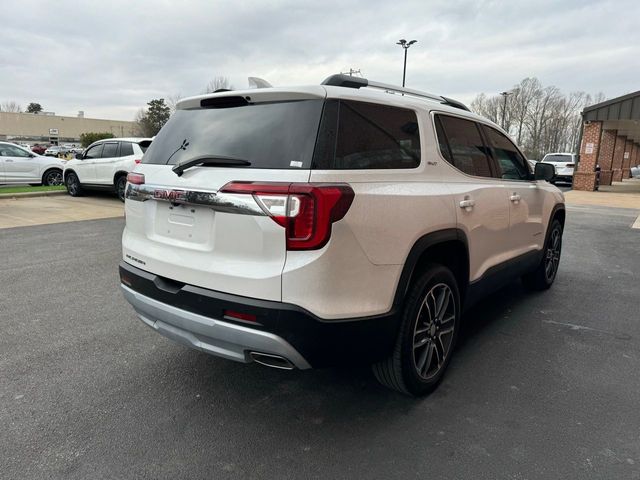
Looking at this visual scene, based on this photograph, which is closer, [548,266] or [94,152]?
[548,266]

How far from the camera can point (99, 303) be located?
459cm

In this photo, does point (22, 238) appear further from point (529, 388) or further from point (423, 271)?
point (529, 388)

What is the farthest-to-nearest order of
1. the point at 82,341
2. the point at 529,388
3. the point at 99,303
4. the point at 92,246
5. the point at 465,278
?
→ the point at 92,246 < the point at 99,303 < the point at 82,341 < the point at 465,278 < the point at 529,388

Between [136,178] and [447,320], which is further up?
[136,178]

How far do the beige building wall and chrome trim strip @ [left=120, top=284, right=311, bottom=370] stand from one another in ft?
279

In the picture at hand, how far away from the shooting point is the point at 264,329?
2213mm

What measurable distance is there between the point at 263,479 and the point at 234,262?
1.06 meters

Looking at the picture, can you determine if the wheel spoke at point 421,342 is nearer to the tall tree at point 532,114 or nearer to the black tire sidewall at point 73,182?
the black tire sidewall at point 73,182

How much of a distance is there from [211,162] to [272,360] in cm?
110

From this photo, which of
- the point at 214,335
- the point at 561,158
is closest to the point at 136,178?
the point at 214,335

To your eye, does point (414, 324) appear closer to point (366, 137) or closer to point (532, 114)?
point (366, 137)

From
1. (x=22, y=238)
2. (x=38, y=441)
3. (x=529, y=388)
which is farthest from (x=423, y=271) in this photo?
(x=22, y=238)

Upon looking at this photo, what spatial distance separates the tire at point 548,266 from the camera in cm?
504

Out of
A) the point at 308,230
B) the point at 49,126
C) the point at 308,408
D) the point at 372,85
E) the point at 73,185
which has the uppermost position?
the point at 49,126
